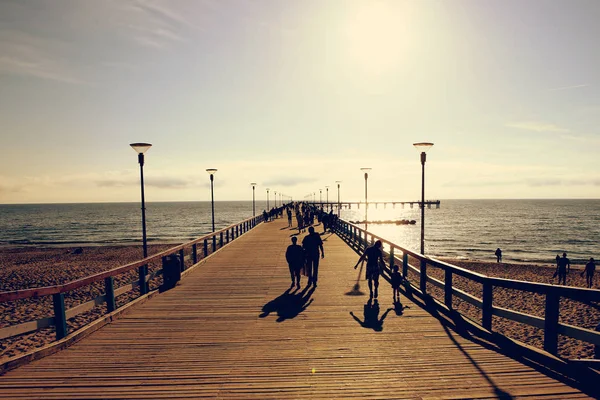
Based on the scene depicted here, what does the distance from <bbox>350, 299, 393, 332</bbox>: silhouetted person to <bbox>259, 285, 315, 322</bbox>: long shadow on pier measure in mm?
1270

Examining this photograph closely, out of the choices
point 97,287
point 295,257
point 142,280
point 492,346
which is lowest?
point 97,287

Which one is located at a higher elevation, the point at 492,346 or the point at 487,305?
the point at 487,305

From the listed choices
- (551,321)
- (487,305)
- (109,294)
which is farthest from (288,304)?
(551,321)

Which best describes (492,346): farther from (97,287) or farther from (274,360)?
(97,287)

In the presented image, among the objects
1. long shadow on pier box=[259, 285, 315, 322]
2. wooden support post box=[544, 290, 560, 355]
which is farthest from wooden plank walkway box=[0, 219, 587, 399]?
wooden support post box=[544, 290, 560, 355]

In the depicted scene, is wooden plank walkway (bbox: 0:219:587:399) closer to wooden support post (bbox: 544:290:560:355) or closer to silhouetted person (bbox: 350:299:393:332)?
silhouetted person (bbox: 350:299:393:332)

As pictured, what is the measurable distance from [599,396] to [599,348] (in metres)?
0.90

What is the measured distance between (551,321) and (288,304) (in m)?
5.16

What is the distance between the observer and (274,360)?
5.20 m

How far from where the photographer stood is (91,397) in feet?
13.9

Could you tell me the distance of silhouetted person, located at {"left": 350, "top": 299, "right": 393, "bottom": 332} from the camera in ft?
21.8

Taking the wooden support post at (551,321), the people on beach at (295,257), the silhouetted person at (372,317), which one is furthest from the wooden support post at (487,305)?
the people on beach at (295,257)

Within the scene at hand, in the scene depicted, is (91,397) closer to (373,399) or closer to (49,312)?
(373,399)

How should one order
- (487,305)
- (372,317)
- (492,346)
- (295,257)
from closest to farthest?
(492,346)
(487,305)
(372,317)
(295,257)
